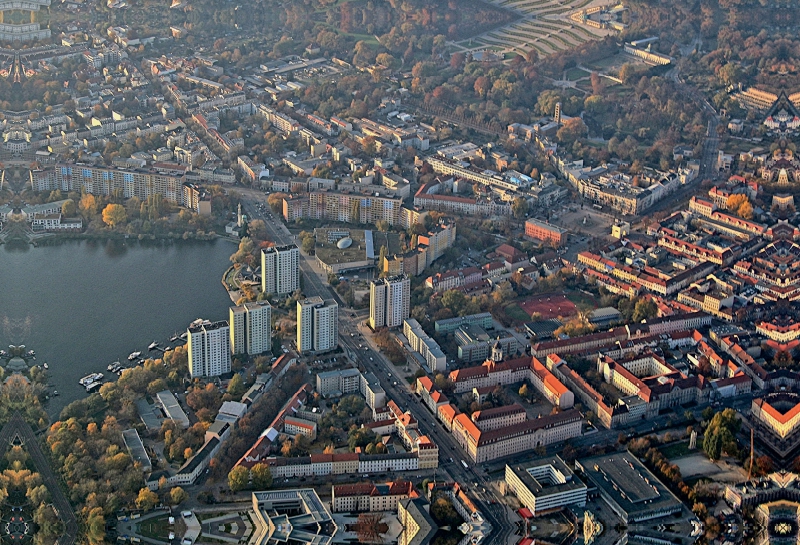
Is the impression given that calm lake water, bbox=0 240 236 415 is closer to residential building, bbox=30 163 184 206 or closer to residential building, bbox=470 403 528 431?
residential building, bbox=30 163 184 206

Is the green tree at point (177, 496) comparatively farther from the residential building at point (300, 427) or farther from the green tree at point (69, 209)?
the green tree at point (69, 209)

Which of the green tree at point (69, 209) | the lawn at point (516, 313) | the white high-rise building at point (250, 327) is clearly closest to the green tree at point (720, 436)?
the lawn at point (516, 313)

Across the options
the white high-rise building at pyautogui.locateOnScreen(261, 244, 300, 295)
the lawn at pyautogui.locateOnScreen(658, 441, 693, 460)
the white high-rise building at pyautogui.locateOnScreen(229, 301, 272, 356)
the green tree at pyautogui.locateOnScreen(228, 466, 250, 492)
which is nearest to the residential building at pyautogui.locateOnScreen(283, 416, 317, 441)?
the green tree at pyautogui.locateOnScreen(228, 466, 250, 492)

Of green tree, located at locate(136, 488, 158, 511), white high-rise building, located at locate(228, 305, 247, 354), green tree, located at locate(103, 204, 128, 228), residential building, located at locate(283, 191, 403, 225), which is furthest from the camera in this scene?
residential building, located at locate(283, 191, 403, 225)

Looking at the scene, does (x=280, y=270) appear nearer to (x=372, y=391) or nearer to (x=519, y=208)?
(x=372, y=391)

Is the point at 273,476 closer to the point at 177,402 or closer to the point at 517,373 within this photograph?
the point at 177,402
